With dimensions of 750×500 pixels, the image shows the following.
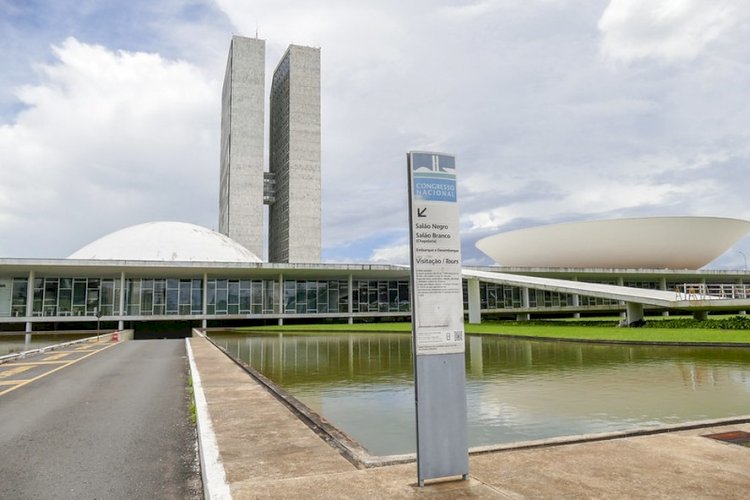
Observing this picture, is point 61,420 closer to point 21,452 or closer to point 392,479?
point 21,452

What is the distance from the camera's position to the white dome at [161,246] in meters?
49.2

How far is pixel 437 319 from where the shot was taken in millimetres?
5098

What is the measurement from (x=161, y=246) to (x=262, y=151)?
48150 mm

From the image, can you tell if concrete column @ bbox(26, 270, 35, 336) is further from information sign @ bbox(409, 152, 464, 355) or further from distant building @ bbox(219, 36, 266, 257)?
distant building @ bbox(219, 36, 266, 257)

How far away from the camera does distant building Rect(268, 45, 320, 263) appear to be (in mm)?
94062

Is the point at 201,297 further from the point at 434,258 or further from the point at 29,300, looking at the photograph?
the point at 434,258

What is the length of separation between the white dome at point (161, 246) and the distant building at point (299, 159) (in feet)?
115

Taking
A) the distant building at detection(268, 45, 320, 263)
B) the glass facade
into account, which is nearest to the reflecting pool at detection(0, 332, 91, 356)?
the glass facade

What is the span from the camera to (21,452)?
21.2ft

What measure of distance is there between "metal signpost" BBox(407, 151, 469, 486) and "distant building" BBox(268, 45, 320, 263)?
88471mm

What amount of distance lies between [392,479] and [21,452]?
15.2 ft

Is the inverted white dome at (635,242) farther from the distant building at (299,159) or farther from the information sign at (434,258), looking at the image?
the information sign at (434,258)

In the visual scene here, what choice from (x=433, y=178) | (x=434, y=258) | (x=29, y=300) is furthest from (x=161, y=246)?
(x=434, y=258)

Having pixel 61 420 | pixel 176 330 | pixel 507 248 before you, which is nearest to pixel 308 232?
pixel 507 248
